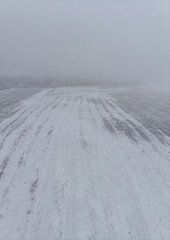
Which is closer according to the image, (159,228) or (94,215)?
(159,228)

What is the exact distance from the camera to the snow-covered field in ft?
12.0

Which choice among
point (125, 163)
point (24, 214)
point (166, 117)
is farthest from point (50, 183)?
point (166, 117)

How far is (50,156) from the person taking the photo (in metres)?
6.24

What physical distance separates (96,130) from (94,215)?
5.15 metres

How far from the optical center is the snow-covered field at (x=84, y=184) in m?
3.67

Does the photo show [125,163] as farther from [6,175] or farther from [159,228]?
[6,175]

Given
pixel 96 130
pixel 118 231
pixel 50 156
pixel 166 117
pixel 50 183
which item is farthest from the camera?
pixel 166 117

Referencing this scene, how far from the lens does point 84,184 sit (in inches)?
191

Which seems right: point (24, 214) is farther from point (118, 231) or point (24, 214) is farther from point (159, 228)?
point (159, 228)

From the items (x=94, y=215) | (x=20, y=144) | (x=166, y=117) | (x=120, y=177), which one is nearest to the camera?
(x=94, y=215)

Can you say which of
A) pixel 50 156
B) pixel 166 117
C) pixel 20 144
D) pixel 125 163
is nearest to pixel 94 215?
pixel 125 163

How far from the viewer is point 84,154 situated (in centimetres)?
644

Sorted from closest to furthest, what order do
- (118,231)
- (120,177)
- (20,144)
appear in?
1. (118,231)
2. (120,177)
3. (20,144)

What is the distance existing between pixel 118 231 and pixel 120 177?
5.51 feet
